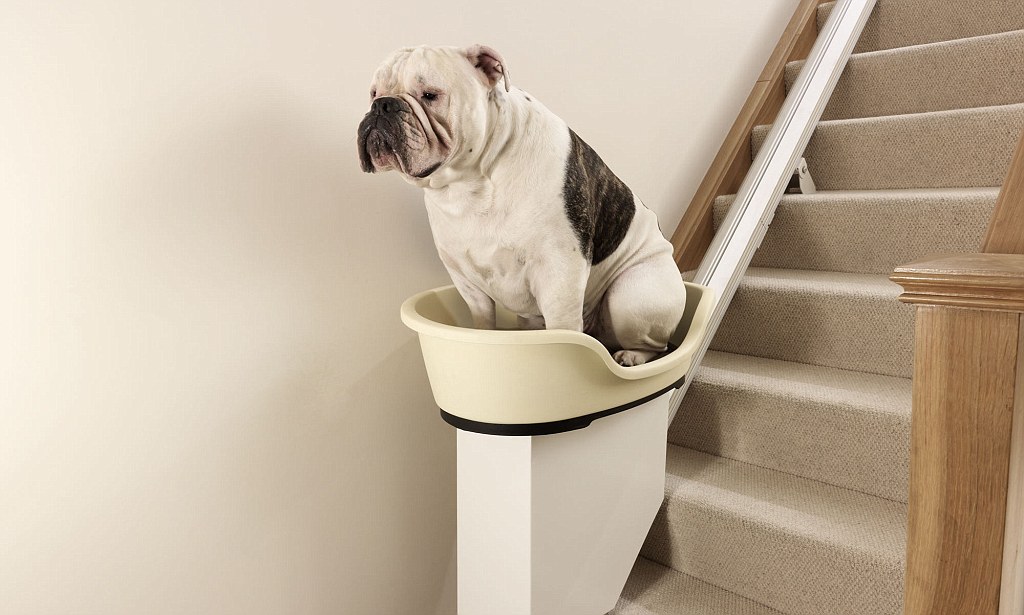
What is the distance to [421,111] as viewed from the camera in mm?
847

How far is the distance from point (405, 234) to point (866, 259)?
1.30 m

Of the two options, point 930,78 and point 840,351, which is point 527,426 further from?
point 930,78

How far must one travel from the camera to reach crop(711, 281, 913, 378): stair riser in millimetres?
1538

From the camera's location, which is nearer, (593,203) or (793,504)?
(593,203)

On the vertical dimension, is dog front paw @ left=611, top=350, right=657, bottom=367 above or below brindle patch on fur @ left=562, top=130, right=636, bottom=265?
below

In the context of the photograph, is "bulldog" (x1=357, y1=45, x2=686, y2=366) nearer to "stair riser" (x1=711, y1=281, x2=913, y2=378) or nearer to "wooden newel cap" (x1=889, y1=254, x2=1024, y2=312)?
"wooden newel cap" (x1=889, y1=254, x2=1024, y2=312)

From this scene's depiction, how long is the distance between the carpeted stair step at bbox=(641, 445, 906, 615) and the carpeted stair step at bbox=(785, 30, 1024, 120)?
1.34 m

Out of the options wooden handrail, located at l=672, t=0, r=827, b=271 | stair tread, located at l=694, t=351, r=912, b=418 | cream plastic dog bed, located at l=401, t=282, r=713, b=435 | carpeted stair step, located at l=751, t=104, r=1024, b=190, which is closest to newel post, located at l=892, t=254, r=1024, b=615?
cream plastic dog bed, located at l=401, t=282, r=713, b=435

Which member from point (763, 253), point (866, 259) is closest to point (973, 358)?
point (866, 259)

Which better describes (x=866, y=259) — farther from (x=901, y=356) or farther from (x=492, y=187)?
(x=492, y=187)

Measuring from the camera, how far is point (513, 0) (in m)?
1.37

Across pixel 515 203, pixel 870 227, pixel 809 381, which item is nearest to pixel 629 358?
pixel 515 203

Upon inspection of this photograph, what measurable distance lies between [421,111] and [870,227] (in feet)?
4.71

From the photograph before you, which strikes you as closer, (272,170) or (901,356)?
(272,170)
